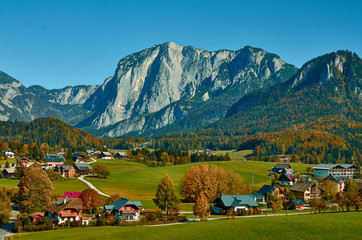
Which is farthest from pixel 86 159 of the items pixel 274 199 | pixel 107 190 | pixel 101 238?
pixel 101 238

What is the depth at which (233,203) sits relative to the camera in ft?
274

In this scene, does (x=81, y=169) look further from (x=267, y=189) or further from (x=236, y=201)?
(x=236, y=201)

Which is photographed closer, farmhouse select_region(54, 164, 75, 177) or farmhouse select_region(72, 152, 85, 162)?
farmhouse select_region(54, 164, 75, 177)

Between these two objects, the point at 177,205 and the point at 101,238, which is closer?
the point at 101,238

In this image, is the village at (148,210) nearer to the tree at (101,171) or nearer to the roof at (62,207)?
the roof at (62,207)

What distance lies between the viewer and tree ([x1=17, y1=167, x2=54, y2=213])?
82188 mm

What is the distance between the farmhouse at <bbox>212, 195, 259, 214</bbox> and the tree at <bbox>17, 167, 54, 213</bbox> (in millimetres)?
38096

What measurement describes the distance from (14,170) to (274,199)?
9426 cm

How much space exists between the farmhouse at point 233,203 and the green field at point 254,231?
23.5 metres

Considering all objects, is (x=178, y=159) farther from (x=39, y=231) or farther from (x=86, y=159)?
(x=39, y=231)

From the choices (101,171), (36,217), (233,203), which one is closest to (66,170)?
(101,171)

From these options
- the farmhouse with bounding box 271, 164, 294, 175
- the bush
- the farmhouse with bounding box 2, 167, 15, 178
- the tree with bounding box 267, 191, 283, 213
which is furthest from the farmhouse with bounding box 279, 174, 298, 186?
the farmhouse with bounding box 2, 167, 15, 178

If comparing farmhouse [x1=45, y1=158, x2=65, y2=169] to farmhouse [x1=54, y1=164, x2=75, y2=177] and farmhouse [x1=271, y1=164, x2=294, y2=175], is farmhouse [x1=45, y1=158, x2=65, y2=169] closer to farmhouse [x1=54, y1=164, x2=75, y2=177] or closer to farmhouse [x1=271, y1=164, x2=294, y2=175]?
farmhouse [x1=54, y1=164, x2=75, y2=177]

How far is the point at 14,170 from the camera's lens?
133 meters
